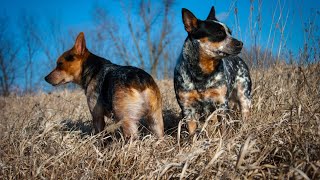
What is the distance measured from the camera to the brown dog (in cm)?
442

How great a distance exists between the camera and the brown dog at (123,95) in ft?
14.5

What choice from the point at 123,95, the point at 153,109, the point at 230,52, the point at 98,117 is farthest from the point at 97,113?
the point at 230,52

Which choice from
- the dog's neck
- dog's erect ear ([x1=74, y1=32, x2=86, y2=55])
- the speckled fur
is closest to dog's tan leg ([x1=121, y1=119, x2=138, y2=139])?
the speckled fur

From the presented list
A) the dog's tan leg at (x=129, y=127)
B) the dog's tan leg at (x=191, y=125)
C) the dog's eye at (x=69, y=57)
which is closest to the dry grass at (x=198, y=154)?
the dog's tan leg at (x=191, y=125)


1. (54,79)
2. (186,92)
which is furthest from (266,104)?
(54,79)

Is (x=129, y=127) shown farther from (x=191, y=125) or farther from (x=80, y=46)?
(x=80, y=46)

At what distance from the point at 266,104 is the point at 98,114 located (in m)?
2.48

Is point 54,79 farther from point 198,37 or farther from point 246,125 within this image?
point 246,125

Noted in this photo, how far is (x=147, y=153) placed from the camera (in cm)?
352

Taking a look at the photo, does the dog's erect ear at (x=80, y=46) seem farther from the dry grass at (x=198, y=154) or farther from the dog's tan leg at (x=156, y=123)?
the dog's tan leg at (x=156, y=123)

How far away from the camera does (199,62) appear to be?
468cm

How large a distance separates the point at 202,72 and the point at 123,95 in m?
1.13

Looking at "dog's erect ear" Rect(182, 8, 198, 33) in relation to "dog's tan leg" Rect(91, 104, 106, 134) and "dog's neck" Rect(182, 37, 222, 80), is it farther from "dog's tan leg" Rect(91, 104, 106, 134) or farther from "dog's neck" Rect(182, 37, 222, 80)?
"dog's tan leg" Rect(91, 104, 106, 134)

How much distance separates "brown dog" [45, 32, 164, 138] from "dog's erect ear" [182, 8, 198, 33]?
35.5 inches
